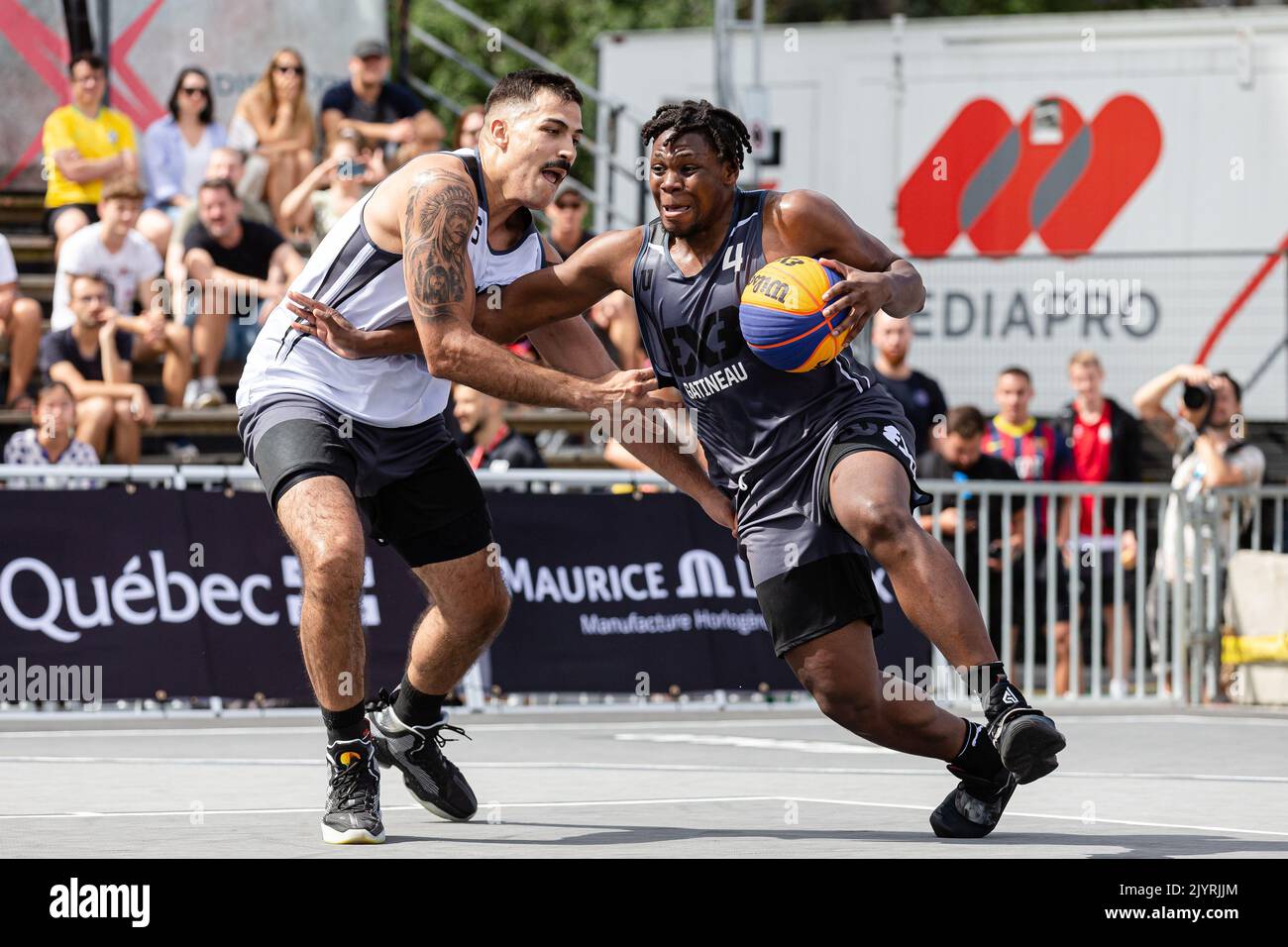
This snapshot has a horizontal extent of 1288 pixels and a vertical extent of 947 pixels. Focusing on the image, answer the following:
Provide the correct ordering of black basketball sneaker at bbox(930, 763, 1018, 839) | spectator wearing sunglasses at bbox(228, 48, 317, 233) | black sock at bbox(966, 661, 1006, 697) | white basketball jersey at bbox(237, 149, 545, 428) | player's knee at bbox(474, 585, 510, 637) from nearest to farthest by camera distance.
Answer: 1. black sock at bbox(966, 661, 1006, 697)
2. black basketball sneaker at bbox(930, 763, 1018, 839)
3. white basketball jersey at bbox(237, 149, 545, 428)
4. player's knee at bbox(474, 585, 510, 637)
5. spectator wearing sunglasses at bbox(228, 48, 317, 233)

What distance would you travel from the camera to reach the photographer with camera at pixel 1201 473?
13211mm

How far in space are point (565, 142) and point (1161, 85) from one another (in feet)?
42.6

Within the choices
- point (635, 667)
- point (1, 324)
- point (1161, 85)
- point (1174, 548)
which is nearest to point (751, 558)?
point (635, 667)

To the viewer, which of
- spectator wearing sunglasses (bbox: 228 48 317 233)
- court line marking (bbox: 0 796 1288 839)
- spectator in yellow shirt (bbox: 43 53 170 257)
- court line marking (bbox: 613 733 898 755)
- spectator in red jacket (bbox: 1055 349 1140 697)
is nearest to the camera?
court line marking (bbox: 0 796 1288 839)

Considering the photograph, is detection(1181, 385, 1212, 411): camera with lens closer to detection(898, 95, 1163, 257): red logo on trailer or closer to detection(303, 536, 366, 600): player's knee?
detection(898, 95, 1163, 257): red logo on trailer

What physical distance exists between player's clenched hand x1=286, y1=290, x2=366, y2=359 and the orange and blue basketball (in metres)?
1.28

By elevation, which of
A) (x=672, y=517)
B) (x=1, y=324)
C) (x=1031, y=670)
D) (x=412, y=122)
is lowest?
(x=1031, y=670)

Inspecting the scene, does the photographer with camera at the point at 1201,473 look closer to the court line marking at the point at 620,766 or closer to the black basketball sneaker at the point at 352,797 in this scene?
the court line marking at the point at 620,766

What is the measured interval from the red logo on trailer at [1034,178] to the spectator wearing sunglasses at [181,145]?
20.5ft

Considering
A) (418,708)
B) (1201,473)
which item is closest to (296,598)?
(418,708)

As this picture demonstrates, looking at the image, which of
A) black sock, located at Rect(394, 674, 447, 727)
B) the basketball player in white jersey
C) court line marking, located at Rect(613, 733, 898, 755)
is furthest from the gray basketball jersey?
court line marking, located at Rect(613, 733, 898, 755)

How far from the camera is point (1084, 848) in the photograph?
638cm

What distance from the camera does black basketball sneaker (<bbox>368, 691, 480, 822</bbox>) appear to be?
23.7ft
